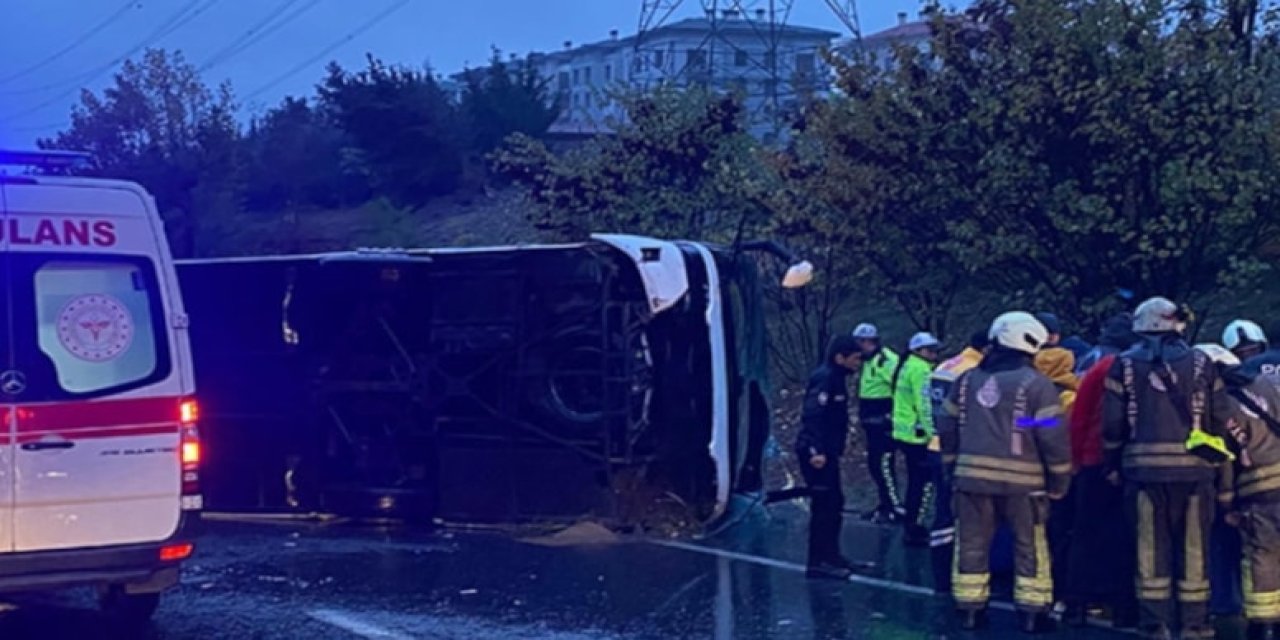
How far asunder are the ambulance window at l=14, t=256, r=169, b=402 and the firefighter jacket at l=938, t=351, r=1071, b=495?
4.16 m

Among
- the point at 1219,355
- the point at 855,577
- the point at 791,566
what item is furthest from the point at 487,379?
the point at 1219,355

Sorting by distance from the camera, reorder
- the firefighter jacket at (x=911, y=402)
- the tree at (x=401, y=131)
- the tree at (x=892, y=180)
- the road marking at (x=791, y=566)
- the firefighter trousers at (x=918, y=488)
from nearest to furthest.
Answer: the road marking at (x=791, y=566) < the firefighter trousers at (x=918, y=488) < the firefighter jacket at (x=911, y=402) < the tree at (x=892, y=180) < the tree at (x=401, y=131)

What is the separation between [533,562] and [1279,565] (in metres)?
4.83

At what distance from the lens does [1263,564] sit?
26.7 ft

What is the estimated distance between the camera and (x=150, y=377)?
7953 mm

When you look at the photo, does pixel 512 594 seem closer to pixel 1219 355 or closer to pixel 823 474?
pixel 823 474

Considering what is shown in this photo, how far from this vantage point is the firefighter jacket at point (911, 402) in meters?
11.9

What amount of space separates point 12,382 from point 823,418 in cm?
482

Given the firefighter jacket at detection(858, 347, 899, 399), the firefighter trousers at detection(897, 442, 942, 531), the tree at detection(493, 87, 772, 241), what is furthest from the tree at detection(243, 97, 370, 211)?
the firefighter trousers at detection(897, 442, 942, 531)

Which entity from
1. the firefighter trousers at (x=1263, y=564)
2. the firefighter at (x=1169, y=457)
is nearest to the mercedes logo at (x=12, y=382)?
the firefighter at (x=1169, y=457)

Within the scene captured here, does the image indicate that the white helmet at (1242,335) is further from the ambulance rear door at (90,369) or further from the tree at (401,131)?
the tree at (401,131)

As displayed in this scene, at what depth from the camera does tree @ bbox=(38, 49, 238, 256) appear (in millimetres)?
43344

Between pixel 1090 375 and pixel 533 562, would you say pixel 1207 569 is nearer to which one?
pixel 1090 375

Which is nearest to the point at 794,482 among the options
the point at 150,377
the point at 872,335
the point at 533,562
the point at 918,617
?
the point at 872,335
